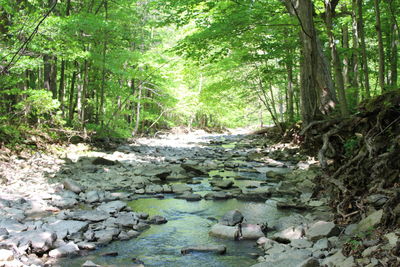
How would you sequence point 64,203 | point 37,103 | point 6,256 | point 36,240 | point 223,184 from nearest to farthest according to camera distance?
point 6,256
point 36,240
point 64,203
point 223,184
point 37,103

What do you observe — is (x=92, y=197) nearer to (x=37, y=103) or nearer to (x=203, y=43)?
(x=37, y=103)

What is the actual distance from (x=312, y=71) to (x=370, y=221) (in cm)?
680

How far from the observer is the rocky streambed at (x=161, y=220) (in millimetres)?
3975

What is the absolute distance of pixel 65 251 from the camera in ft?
13.5

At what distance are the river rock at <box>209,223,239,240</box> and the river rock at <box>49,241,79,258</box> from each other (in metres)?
1.94

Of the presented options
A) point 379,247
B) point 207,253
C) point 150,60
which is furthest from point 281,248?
point 150,60

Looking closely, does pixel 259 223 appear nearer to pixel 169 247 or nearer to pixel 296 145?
pixel 169 247

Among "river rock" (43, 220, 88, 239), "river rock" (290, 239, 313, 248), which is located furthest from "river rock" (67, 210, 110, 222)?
"river rock" (290, 239, 313, 248)

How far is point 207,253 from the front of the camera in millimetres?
4301

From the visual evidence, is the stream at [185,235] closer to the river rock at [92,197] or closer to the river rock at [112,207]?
the river rock at [112,207]

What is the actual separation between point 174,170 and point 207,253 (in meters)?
6.41

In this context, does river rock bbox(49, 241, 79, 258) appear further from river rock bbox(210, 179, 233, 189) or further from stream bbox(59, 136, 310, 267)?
river rock bbox(210, 179, 233, 189)

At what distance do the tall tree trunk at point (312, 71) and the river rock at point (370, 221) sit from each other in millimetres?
6001

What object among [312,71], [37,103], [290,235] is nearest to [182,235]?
[290,235]
